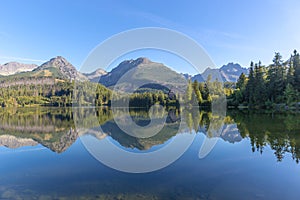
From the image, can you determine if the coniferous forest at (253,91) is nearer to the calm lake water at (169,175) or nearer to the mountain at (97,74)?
the mountain at (97,74)

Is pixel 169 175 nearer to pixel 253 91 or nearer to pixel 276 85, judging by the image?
pixel 276 85

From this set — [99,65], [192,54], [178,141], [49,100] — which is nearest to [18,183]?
[99,65]

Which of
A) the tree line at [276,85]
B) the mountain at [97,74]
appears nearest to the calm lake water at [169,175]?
the mountain at [97,74]

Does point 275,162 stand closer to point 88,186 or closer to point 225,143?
point 225,143

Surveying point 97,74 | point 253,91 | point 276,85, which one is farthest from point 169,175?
point 97,74

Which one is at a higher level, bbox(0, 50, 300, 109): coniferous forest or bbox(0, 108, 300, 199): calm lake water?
bbox(0, 50, 300, 109): coniferous forest

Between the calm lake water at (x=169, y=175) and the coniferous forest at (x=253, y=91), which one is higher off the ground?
the coniferous forest at (x=253, y=91)

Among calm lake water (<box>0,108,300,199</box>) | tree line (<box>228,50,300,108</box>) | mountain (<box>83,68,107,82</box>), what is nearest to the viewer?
calm lake water (<box>0,108,300,199</box>)

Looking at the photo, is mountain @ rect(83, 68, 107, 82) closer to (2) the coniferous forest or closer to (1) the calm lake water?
(1) the calm lake water

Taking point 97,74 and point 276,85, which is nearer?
point 276,85

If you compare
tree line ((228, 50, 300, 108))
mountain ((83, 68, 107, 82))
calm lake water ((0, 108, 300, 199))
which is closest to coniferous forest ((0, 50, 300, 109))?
tree line ((228, 50, 300, 108))

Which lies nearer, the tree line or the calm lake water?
the calm lake water

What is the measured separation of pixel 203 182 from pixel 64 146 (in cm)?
1248

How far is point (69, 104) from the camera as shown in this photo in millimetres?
150250
